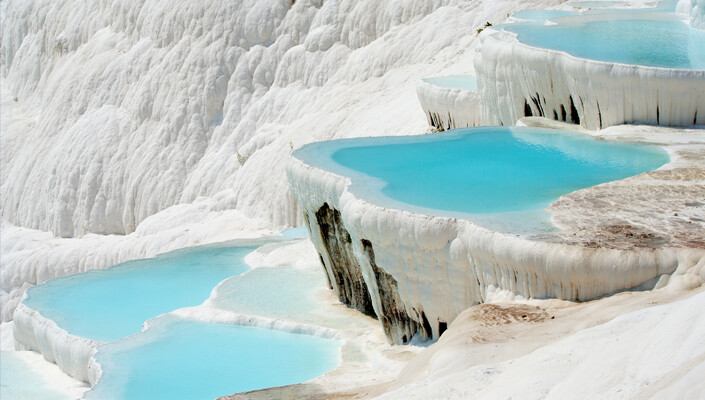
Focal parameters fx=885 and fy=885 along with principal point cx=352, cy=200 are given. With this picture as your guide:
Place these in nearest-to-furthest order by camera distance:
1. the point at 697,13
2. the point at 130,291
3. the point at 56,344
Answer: the point at 56,344 → the point at 130,291 → the point at 697,13

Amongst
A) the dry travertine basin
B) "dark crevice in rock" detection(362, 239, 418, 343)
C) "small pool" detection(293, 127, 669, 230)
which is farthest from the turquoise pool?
"dark crevice in rock" detection(362, 239, 418, 343)

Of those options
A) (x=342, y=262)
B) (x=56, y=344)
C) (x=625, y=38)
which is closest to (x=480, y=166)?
(x=342, y=262)

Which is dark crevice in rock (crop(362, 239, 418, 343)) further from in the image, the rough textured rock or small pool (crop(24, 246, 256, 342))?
small pool (crop(24, 246, 256, 342))

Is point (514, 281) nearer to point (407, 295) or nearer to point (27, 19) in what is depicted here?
point (407, 295)

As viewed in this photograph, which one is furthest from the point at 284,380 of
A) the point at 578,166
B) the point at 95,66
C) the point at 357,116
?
the point at 95,66

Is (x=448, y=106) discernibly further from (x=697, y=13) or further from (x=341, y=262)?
(x=341, y=262)

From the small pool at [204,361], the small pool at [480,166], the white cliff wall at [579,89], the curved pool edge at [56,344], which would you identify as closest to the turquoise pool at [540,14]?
the white cliff wall at [579,89]
